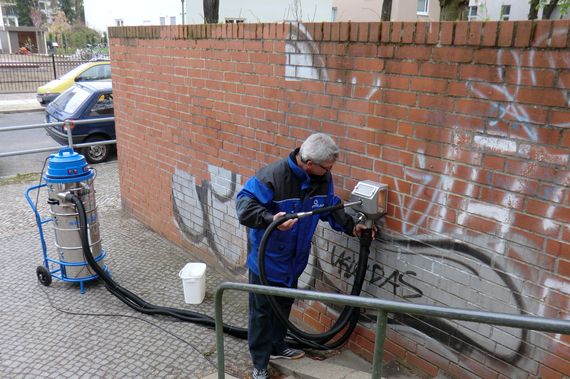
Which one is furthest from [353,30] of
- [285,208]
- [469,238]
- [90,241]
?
[90,241]

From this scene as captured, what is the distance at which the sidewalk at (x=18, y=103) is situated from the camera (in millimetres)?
17294

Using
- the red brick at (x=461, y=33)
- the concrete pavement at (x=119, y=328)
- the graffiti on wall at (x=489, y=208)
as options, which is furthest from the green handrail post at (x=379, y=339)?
the red brick at (x=461, y=33)

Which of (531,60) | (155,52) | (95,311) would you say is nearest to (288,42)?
(531,60)

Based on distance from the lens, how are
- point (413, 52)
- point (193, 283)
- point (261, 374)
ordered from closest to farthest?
point (413, 52) < point (261, 374) < point (193, 283)

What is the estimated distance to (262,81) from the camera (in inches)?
162

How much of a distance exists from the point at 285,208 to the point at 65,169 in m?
2.42

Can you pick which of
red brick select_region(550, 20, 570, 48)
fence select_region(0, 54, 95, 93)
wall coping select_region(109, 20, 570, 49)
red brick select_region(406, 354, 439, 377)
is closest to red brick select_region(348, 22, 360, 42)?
wall coping select_region(109, 20, 570, 49)

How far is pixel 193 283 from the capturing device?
174 inches

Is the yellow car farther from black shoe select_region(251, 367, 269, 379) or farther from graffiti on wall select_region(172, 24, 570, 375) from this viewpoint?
black shoe select_region(251, 367, 269, 379)

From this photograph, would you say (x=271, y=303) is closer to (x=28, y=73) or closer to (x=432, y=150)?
(x=432, y=150)

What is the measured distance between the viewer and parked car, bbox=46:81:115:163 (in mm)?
9641

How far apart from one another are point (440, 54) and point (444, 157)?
1.98ft

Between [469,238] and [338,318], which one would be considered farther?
[338,318]

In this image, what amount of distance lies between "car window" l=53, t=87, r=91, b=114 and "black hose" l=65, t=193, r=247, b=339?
612cm
